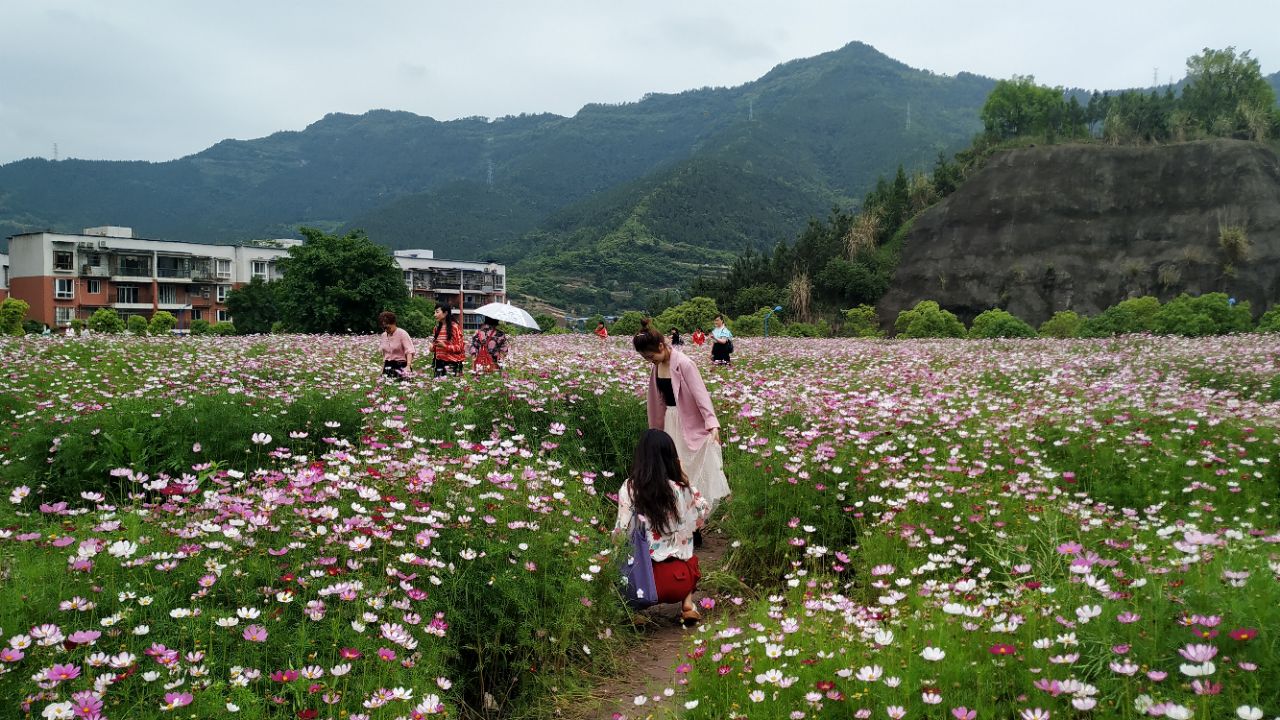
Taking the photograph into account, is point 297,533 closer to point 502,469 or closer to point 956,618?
point 502,469

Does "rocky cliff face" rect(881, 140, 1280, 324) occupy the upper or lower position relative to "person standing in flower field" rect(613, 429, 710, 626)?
upper

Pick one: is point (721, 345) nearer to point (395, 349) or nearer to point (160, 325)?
point (395, 349)

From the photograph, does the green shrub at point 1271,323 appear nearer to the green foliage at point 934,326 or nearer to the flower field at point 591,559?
the green foliage at point 934,326

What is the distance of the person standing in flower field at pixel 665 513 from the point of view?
5.16m

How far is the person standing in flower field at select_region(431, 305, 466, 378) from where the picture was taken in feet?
34.4

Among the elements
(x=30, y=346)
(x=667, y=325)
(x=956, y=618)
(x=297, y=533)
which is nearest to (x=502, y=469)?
(x=297, y=533)

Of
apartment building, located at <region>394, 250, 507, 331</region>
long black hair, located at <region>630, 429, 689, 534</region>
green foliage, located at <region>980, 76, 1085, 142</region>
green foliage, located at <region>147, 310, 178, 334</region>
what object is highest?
green foliage, located at <region>980, 76, 1085, 142</region>

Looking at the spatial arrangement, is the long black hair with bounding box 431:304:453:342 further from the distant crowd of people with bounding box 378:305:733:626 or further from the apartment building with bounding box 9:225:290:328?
the apartment building with bounding box 9:225:290:328

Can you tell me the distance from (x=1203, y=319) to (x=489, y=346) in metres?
21.5

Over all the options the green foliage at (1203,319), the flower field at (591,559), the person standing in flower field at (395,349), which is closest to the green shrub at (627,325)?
the green foliage at (1203,319)

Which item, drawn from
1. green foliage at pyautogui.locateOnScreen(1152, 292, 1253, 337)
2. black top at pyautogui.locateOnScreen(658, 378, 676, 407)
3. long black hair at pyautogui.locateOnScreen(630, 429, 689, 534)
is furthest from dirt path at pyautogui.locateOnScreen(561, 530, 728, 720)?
green foliage at pyautogui.locateOnScreen(1152, 292, 1253, 337)

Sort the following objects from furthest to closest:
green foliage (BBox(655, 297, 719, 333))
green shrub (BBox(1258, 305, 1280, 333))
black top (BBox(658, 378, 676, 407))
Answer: green foliage (BBox(655, 297, 719, 333)) → green shrub (BBox(1258, 305, 1280, 333)) → black top (BBox(658, 378, 676, 407))

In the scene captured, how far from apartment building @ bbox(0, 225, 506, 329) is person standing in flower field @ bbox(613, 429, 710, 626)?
62.5 m

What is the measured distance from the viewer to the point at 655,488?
5.16 meters
